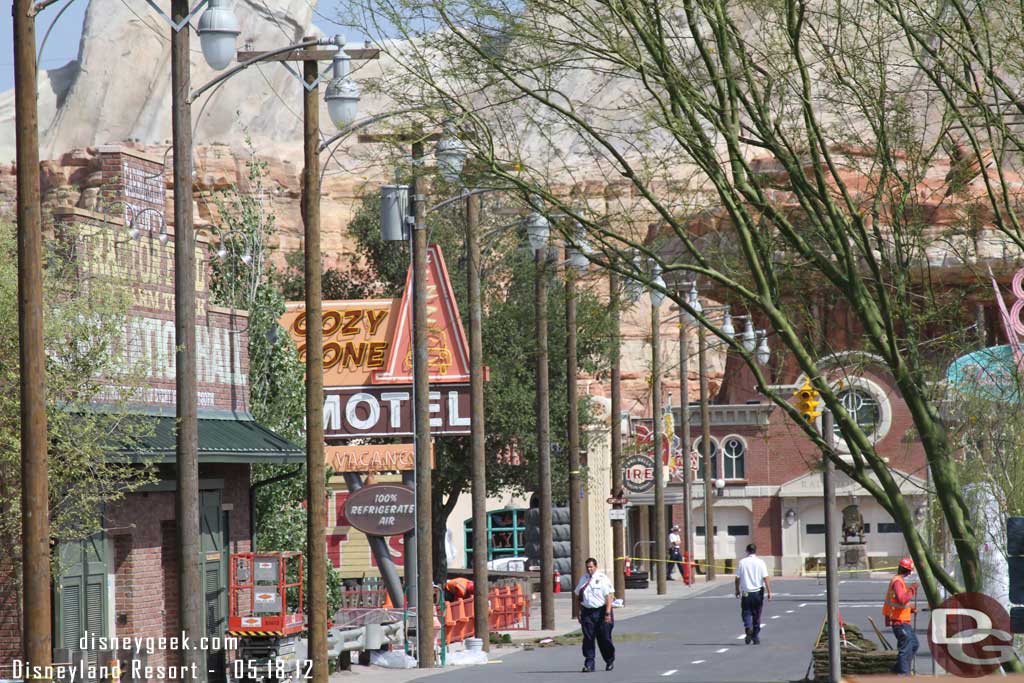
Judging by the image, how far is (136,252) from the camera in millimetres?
22578

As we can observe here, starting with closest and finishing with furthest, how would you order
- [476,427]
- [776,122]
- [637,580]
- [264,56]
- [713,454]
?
1. [776,122]
2. [264,56]
3. [476,427]
4. [637,580]
5. [713,454]

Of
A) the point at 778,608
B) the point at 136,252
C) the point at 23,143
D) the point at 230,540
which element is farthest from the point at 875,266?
the point at 778,608

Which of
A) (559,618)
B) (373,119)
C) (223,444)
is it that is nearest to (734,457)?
(559,618)

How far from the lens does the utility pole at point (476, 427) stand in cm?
2839

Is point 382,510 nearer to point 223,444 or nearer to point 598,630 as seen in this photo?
point 598,630

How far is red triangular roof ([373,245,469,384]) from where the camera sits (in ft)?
95.2

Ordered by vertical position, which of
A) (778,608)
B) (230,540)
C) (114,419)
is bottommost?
(778,608)

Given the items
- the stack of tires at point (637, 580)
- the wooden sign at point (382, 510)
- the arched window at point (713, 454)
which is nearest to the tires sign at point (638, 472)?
the stack of tires at point (637, 580)

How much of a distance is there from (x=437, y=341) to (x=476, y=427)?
1.91 m

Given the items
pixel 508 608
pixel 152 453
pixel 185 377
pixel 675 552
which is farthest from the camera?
pixel 675 552

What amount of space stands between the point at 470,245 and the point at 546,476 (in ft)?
23.5

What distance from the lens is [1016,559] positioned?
11.6 metres

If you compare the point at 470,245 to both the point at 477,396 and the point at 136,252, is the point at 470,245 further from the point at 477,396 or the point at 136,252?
the point at 136,252

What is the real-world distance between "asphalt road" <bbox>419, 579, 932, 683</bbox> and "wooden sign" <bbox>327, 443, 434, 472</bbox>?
145 inches
